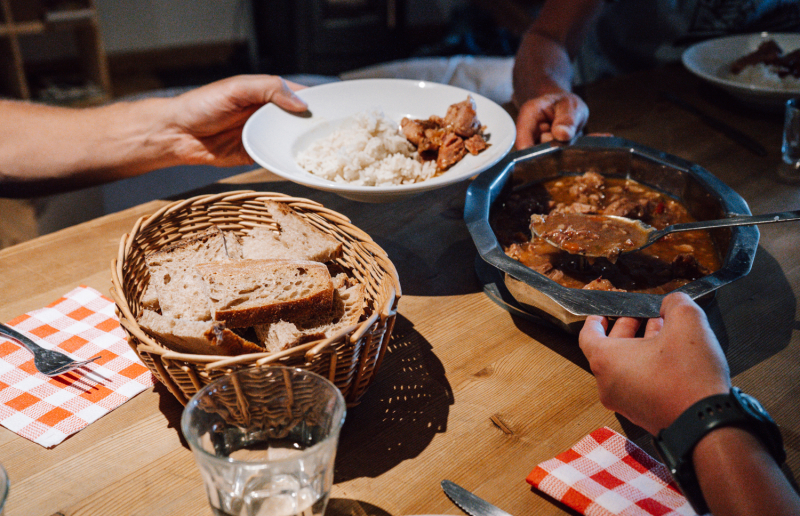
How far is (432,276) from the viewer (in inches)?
57.3

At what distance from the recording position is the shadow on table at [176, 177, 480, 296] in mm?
1442

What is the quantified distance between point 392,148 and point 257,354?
2.88 ft

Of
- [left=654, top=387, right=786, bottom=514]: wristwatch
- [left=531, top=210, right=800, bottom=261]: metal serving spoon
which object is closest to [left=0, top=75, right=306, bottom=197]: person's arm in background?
[left=531, top=210, right=800, bottom=261]: metal serving spoon

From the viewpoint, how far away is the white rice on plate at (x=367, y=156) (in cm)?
148

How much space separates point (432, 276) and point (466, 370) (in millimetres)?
357

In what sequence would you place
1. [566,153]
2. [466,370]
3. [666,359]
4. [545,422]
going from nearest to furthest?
[666,359] < [545,422] < [466,370] < [566,153]

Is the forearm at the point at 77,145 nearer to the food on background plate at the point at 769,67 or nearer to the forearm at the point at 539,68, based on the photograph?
the forearm at the point at 539,68

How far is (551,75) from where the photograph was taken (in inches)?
97.6

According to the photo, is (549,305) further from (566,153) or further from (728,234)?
(566,153)

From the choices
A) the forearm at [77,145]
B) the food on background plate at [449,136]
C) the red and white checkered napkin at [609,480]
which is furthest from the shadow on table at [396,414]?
the forearm at [77,145]

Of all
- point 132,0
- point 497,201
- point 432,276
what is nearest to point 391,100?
point 497,201

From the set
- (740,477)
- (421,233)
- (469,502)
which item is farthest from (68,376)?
(740,477)

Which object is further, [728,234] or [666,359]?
[728,234]

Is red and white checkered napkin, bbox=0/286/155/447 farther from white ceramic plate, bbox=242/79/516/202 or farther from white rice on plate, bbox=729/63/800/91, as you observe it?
white rice on plate, bbox=729/63/800/91
